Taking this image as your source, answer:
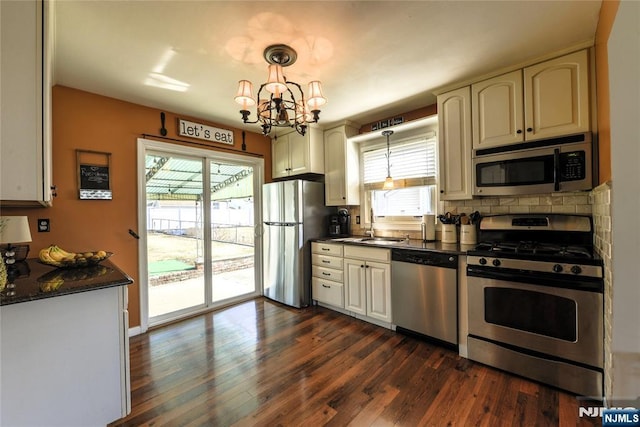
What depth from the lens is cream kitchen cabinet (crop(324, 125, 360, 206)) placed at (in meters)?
3.43

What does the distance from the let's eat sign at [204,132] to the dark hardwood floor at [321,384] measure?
226 centimetres

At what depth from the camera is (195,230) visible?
331 cm

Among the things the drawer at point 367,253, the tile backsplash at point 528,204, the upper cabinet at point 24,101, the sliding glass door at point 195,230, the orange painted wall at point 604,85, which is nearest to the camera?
the upper cabinet at point 24,101

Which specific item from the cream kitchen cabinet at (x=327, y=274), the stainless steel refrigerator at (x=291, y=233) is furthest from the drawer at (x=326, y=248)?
the stainless steel refrigerator at (x=291, y=233)

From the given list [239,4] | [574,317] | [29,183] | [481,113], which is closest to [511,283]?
[574,317]

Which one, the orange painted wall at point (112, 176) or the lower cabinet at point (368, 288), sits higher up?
the orange painted wall at point (112, 176)

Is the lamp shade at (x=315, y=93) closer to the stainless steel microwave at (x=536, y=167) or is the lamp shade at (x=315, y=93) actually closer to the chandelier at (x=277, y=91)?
the chandelier at (x=277, y=91)

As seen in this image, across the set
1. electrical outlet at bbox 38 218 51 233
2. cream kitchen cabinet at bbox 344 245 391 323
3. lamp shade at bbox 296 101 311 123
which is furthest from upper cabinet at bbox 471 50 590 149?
electrical outlet at bbox 38 218 51 233

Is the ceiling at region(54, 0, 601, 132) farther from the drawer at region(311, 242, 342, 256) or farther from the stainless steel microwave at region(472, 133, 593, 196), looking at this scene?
the drawer at region(311, 242, 342, 256)

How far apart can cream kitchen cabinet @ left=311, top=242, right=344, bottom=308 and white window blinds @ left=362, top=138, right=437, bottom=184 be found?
3.54 ft

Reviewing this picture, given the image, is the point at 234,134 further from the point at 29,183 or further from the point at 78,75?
the point at 29,183

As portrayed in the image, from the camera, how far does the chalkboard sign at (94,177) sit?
2467 millimetres

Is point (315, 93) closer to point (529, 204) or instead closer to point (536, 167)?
point (536, 167)

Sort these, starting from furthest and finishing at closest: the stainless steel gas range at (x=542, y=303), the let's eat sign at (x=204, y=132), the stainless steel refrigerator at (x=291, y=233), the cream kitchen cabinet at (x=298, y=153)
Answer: the cream kitchen cabinet at (x=298, y=153)
the stainless steel refrigerator at (x=291, y=233)
the let's eat sign at (x=204, y=132)
the stainless steel gas range at (x=542, y=303)
